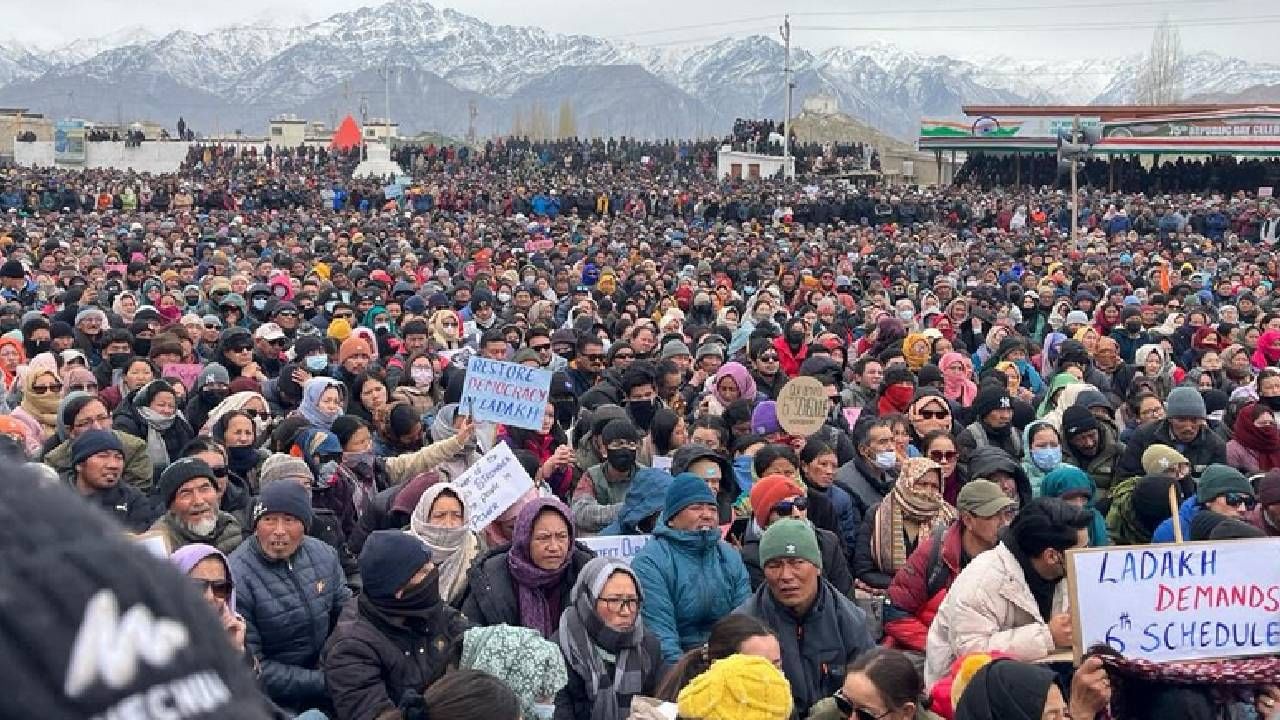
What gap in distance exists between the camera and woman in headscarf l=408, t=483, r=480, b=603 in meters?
6.04

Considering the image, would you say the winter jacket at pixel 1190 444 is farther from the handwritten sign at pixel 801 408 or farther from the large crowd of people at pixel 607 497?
the handwritten sign at pixel 801 408

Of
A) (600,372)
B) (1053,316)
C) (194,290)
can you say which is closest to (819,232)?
(1053,316)

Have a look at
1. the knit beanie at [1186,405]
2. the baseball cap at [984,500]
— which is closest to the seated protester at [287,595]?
the baseball cap at [984,500]

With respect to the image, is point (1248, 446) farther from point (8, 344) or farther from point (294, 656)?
point (8, 344)

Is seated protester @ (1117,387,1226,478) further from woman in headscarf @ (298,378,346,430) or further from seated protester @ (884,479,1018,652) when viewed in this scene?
woman in headscarf @ (298,378,346,430)

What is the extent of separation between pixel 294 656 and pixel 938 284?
1532cm

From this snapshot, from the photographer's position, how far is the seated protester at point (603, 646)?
5.11 metres

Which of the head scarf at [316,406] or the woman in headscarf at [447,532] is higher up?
the head scarf at [316,406]

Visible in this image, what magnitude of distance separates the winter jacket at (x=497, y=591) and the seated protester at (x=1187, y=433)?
4.16 meters

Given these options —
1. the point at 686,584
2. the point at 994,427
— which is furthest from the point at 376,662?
the point at 994,427

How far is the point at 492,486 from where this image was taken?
6.81 meters

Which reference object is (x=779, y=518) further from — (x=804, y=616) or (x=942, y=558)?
(x=804, y=616)

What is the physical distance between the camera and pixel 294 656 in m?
5.62

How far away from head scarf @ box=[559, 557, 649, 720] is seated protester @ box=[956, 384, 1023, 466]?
4.09 metres
